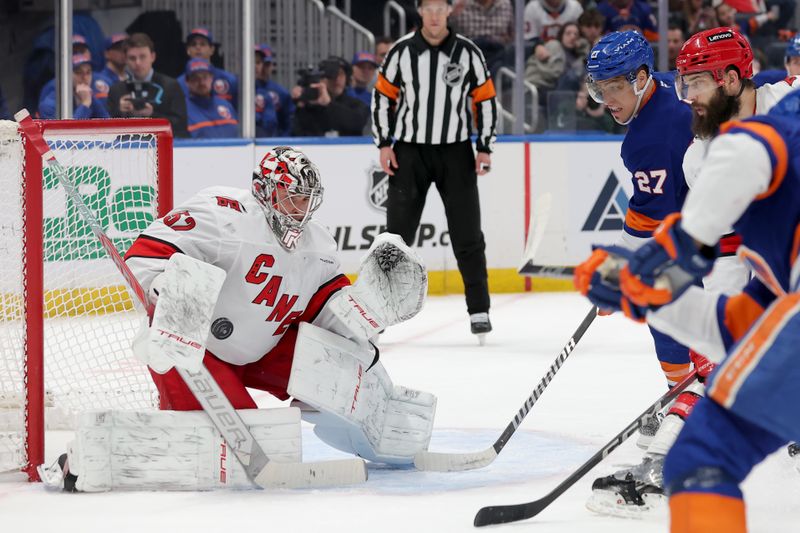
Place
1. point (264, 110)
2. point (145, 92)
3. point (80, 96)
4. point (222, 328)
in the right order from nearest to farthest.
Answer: point (222, 328)
point (80, 96)
point (145, 92)
point (264, 110)

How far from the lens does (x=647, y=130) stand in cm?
301

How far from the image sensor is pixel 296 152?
2865mm

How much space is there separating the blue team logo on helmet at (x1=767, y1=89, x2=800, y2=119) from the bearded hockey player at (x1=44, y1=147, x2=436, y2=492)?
1.23 meters

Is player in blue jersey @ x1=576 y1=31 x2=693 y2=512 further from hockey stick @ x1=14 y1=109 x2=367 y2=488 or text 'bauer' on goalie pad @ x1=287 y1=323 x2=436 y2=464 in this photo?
hockey stick @ x1=14 y1=109 x2=367 y2=488

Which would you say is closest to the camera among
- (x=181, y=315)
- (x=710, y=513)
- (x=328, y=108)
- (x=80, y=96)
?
(x=710, y=513)

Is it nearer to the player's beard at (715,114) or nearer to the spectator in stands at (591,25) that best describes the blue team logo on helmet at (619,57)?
the player's beard at (715,114)

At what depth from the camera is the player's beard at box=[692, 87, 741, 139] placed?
2662mm

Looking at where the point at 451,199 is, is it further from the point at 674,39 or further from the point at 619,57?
the point at 674,39

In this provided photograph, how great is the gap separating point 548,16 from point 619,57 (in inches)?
168

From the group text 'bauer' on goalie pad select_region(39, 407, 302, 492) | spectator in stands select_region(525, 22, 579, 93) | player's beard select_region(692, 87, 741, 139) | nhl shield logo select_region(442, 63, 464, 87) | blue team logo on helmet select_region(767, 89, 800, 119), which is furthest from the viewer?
spectator in stands select_region(525, 22, 579, 93)

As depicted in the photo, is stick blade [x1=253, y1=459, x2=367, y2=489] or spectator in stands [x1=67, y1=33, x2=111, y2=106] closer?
stick blade [x1=253, y1=459, x2=367, y2=489]

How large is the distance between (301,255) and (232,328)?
23 cm

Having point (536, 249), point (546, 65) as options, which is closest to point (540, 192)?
point (546, 65)

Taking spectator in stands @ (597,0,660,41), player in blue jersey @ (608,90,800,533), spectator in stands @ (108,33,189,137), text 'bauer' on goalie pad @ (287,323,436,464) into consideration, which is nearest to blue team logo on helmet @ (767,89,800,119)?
player in blue jersey @ (608,90,800,533)
